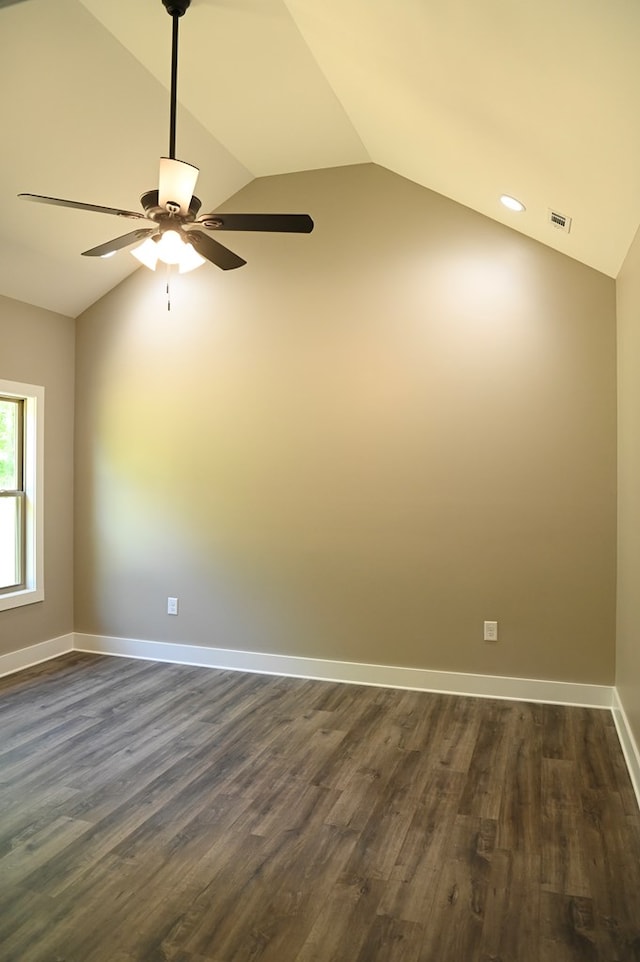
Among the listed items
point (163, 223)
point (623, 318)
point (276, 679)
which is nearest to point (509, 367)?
point (623, 318)

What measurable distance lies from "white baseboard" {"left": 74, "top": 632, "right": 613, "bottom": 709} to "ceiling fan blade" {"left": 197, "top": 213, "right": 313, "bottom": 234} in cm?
279

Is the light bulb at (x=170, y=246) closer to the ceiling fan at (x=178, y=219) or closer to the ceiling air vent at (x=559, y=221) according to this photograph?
the ceiling fan at (x=178, y=219)

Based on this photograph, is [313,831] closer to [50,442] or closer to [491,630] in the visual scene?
[491,630]

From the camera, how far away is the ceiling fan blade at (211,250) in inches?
97.6

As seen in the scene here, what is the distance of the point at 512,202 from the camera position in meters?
3.28

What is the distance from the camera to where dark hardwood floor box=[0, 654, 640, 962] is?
1.84 m

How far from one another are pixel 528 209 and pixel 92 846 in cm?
353

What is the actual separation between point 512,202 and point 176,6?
6.05ft

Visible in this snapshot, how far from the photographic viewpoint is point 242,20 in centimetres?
270

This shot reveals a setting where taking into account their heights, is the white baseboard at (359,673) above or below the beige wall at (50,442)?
below

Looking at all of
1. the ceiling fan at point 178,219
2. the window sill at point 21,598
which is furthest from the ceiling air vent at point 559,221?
the window sill at point 21,598

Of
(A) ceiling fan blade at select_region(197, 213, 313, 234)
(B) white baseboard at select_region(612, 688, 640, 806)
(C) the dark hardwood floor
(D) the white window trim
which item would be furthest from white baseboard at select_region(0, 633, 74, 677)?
(B) white baseboard at select_region(612, 688, 640, 806)

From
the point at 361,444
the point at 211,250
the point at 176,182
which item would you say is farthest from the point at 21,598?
the point at 176,182

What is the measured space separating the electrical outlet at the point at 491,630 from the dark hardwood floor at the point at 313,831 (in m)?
0.38
